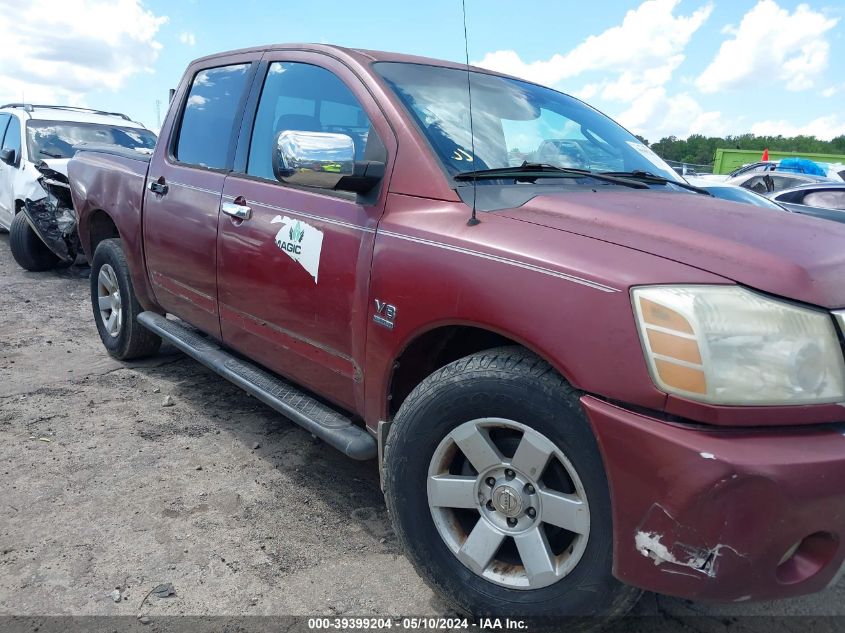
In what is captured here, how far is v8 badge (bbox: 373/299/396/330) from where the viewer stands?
223 centimetres

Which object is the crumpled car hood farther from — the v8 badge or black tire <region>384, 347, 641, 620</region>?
black tire <region>384, 347, 641, 620</region>

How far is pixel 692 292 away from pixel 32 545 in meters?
2.47

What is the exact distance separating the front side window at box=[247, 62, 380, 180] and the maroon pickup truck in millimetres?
13

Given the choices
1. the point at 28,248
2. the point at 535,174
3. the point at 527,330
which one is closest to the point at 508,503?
the point at 527,330

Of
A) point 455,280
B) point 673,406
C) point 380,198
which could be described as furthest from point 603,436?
point 380,198

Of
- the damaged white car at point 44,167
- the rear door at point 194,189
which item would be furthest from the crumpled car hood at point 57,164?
the rear door at point 194,189

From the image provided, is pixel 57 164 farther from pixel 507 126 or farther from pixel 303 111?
pixel 507 126

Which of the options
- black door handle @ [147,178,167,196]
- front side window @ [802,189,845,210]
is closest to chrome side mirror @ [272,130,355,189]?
black door handle @ [147,178,167,196]

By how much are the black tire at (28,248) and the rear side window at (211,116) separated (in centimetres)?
483

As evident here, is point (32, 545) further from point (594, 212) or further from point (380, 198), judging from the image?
point (594, 212)

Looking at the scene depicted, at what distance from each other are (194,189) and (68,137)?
19.8ft

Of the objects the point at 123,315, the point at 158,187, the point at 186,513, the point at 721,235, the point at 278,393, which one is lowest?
the point at 186,513

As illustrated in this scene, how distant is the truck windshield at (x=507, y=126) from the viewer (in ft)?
8.12

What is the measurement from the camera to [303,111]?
9.75ft
